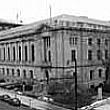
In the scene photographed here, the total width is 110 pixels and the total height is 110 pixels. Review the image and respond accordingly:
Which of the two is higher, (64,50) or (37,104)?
(64,50)

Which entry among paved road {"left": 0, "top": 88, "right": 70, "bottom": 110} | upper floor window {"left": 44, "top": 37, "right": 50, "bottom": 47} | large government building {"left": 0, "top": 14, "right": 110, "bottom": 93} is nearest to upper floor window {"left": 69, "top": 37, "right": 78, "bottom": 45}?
large government building {"left": 0, "top": 14, "right": 110, "bottom": 93}

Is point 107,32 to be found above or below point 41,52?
above

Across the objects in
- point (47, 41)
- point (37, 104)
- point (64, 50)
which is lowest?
point (37, 104)

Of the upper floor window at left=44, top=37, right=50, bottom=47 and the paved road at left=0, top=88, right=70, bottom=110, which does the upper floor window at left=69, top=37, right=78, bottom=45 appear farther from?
the paved road at left=0, top=88, right=70, bottom=110

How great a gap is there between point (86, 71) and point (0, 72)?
30.9m

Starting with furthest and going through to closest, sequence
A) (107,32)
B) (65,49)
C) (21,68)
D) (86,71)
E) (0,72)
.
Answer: (0,72) < (21,68) < (107,32) < (86,71) < (65,49)

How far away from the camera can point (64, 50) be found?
43562 millimetres

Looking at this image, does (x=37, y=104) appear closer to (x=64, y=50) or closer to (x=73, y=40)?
(x=64, y=50)

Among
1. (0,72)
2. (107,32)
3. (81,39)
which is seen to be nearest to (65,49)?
(81,39)

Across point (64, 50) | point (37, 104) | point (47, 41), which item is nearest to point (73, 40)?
point (64, 50)

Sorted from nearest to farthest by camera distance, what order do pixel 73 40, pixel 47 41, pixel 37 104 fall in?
1. pixel 37 104
2. pixel 73 40
3. pixel 47 41

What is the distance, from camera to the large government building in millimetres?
43781

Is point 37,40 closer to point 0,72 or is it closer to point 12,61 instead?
point 12,61

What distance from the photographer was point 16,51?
5719 cm
